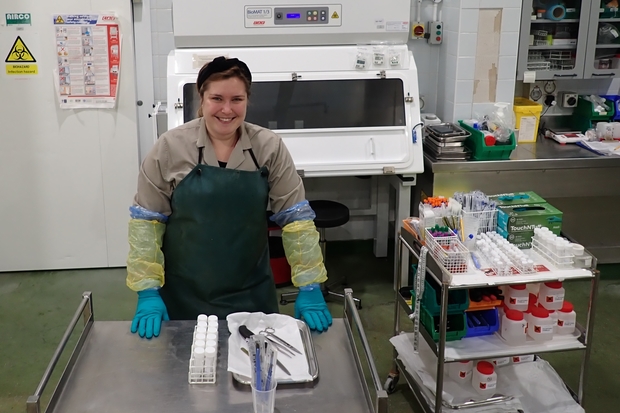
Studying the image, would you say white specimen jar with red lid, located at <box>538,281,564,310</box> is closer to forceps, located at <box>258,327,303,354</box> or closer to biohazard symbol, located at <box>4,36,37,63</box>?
forceps, located at <box>258,327,303,354</box>

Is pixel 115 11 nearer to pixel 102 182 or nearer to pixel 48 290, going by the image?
pixel 102 182

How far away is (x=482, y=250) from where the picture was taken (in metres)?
2.75

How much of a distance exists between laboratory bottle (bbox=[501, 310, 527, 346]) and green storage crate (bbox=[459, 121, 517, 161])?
1409 millimetres

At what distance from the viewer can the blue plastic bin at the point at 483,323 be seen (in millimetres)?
2814

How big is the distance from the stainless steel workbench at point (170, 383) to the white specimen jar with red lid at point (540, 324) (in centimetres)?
107

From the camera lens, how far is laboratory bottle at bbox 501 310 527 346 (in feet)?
8.99

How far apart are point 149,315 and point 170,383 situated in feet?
1.21

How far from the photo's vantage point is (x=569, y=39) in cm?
451

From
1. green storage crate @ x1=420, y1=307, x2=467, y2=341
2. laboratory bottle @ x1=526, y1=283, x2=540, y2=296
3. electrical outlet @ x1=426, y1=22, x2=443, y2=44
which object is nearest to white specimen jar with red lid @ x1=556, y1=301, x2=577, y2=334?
laboratory bottle @ x1=526, y1=283, x2=540, y2=296

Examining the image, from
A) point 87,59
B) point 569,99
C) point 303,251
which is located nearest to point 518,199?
point 303,251

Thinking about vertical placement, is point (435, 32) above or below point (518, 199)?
above

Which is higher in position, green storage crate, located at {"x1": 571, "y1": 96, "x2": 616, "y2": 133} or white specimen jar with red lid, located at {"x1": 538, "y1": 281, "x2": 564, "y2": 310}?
green storage crate, located at {"x1": 571, "y1": 96, "x2": 616, "y2": 133}

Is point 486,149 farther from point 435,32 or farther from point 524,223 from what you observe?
point 524,223

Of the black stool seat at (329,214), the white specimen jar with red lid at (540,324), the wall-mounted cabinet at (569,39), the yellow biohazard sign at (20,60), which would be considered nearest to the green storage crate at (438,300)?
the white specimen jar with red lid at (540,324)
